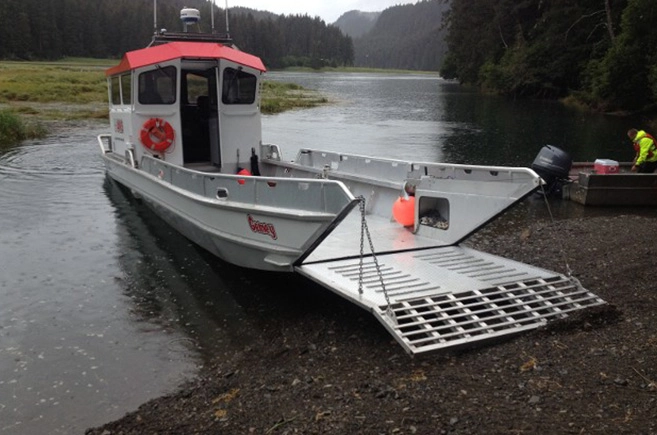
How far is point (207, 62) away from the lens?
1066 cm

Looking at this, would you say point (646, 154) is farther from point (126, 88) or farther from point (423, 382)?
point (126, 88)

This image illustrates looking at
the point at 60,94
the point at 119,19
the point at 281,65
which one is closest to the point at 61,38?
the point at 119,19

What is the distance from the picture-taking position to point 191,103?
11.4m

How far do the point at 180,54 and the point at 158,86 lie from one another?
0.86 metres

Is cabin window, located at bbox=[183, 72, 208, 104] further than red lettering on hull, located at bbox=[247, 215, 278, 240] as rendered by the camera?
Yes

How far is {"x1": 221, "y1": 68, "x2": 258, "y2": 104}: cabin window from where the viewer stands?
10.8m

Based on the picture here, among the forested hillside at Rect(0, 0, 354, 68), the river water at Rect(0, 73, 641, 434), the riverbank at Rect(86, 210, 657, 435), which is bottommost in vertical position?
the river water at Rect(0, 73, 641, 434)

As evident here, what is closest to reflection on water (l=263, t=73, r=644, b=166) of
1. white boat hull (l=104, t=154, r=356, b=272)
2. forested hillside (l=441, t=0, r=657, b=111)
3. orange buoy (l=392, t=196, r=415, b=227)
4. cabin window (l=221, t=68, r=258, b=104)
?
forested hillside (l=441, t=0, r=657, b=111)

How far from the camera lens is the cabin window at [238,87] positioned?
10.8 metres

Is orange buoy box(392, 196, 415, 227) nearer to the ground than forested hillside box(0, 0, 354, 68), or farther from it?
nearer to the ground

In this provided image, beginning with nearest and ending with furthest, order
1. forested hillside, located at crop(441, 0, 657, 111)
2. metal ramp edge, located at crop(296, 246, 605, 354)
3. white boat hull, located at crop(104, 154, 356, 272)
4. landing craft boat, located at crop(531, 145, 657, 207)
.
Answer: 1. metal ramp edge, located at crop(296, 246, 605, 354)
2. white boat hull, located at crop(104, 154, 356, 272)
3. landing craft boat, located at crop(531, 145, 657, 207)
4. forested hillside, located at crop(441, 0, 657, 111)

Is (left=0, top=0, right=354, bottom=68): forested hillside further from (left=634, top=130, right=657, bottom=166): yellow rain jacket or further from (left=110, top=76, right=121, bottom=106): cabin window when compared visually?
(left=634, top=130, right=657, bottom=166): yellow rain jacket

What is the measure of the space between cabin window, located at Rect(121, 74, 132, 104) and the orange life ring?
0.68 m

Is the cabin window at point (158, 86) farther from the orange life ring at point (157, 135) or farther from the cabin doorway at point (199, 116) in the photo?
the cabin doorway at point (199, 116)
